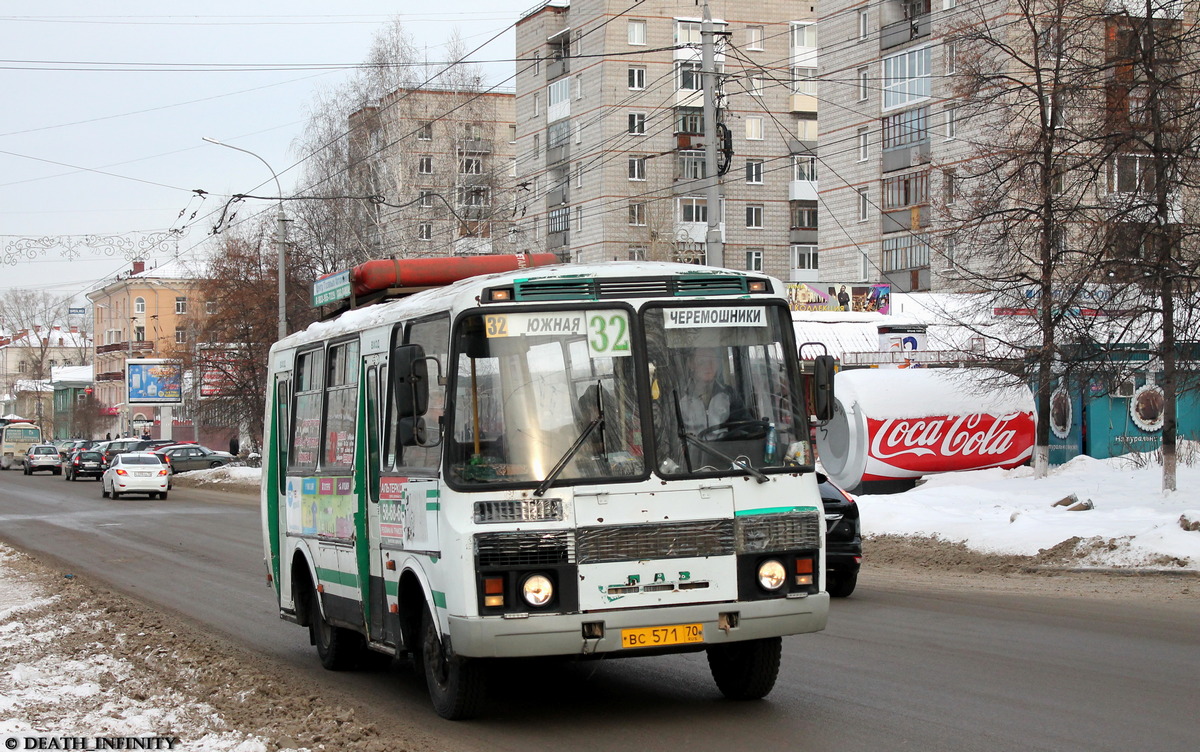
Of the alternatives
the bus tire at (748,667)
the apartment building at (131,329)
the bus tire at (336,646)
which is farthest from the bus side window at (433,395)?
the apartment building at (131,329)

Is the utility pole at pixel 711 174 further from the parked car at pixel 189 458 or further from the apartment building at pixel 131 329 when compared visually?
the apartment building at pixel 131 329

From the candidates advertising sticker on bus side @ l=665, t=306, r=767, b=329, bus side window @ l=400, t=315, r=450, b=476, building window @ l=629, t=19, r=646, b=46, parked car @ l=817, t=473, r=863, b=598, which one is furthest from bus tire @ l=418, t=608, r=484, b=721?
building window @ l=629, t=19, r=646, b=46

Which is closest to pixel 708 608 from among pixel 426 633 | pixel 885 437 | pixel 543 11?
pixel 426 633

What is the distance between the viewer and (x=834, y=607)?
47.2 ft

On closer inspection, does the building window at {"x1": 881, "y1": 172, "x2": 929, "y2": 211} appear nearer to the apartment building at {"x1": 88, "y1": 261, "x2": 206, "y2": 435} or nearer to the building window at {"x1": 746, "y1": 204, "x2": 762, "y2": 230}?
the building window at {"x1": 746, "y1": 204, "x2": 762, "y2": 230}

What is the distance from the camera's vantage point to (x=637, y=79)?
72.1 meters

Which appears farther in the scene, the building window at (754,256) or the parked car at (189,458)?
the building window at (754,256)

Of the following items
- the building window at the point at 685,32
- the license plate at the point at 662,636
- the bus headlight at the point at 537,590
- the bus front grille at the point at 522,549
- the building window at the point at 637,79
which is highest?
the building window at the point at 685,32

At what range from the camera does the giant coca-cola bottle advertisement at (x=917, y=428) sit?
28438 millimetres

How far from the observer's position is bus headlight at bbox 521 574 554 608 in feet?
25.8

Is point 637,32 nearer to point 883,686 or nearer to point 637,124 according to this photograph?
point 637,124

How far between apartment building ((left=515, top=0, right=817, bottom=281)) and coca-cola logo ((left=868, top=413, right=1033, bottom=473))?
38.6 m

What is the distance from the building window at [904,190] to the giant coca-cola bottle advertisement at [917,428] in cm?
2592

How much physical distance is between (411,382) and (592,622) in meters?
1.72
